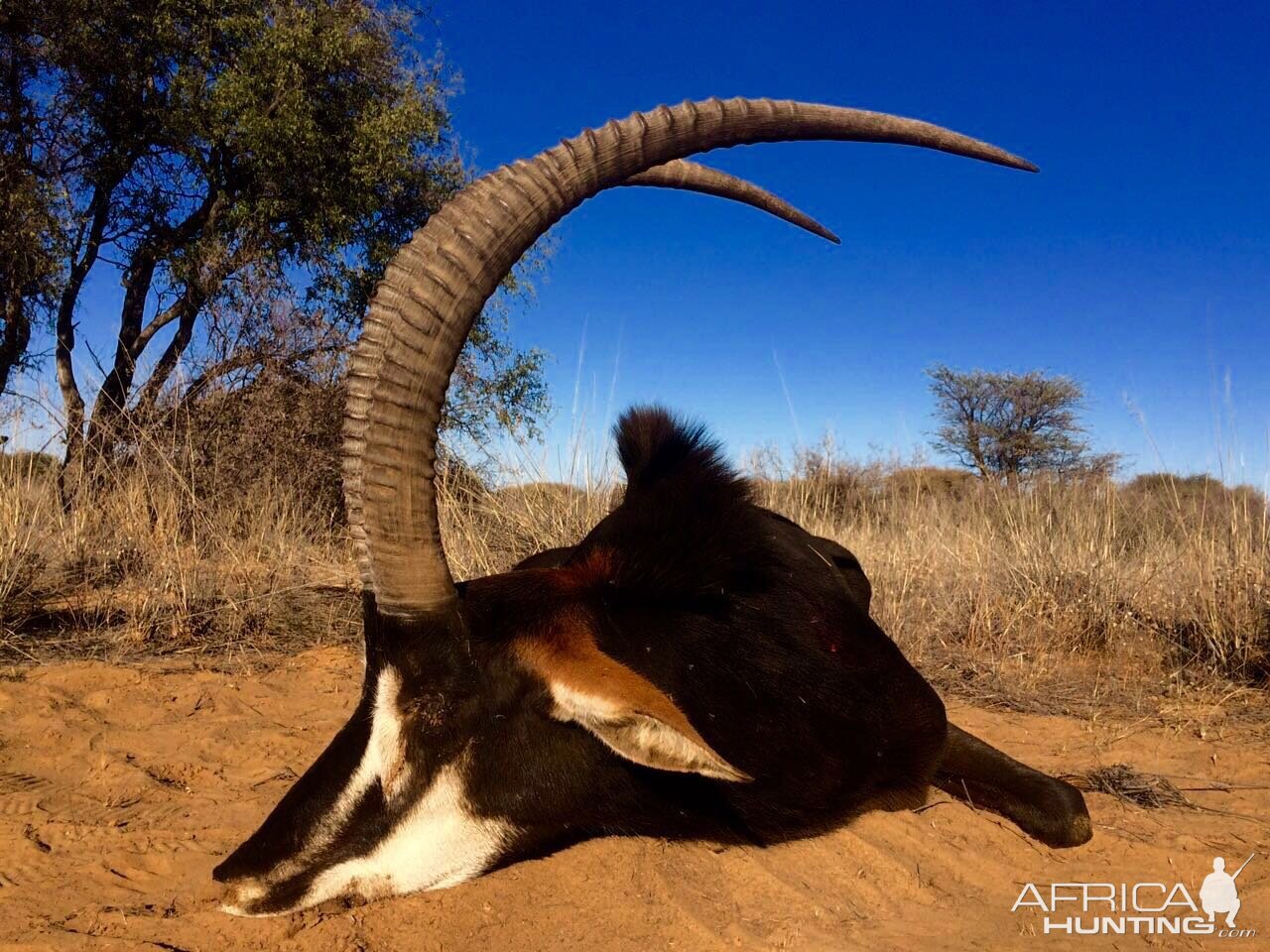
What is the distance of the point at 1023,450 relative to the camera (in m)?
20.6

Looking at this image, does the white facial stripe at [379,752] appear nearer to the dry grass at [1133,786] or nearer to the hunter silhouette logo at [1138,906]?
the hunter silhouette logo at [1138,906]

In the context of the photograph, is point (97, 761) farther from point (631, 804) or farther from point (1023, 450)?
point (1023, 450)

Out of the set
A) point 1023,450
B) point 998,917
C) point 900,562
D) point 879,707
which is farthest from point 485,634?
point 1023,450

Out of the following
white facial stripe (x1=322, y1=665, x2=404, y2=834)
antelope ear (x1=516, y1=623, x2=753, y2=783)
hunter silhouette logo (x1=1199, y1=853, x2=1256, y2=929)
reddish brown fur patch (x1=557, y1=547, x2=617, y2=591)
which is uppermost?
reddish brown fur patch (x1=557, y1=547, x2=617, y2=591)

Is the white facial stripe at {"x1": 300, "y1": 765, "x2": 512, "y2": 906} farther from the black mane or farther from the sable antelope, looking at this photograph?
the black mane

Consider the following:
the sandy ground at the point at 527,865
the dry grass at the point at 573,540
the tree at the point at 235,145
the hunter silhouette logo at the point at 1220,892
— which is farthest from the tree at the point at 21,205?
the hunter silhouette logo at the point at 1220,892

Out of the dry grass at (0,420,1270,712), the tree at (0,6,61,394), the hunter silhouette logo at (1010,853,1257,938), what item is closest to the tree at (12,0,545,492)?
the tree at (0,6,61,394)

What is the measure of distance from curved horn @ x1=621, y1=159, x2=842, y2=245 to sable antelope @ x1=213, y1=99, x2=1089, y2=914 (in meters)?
1.15

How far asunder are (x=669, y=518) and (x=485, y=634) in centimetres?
79

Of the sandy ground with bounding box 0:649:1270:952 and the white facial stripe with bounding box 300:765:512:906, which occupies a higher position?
the white facial stripe with bounding box 300:765:512:906

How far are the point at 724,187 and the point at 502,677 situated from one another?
2311 millimetres

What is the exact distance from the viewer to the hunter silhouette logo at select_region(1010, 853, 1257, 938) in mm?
2475

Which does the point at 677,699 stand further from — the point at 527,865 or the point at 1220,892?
the point at 1220,892

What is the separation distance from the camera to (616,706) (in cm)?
180
